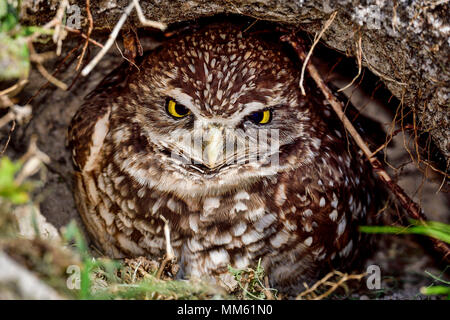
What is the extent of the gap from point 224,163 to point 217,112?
27 cm

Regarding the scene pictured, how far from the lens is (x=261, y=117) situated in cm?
192

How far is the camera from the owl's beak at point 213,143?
1.83 metres

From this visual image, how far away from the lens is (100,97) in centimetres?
→ 234

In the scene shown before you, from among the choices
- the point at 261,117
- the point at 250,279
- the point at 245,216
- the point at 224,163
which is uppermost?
the point at 261,117

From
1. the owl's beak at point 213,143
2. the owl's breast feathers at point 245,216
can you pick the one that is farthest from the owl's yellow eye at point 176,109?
the owl's breast feathers at point 245,216

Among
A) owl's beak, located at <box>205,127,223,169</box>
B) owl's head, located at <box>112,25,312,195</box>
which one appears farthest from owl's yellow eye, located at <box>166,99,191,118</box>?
owl's beak, located at <box>205,127,223,169</box>

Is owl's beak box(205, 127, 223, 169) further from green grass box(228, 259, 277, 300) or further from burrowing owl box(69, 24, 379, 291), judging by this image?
green grass box(228, 259, 277, 300)

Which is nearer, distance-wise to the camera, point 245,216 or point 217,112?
point 217,112

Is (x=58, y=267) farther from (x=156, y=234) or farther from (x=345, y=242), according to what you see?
(x=345, y=242)

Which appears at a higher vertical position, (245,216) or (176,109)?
(176,109)

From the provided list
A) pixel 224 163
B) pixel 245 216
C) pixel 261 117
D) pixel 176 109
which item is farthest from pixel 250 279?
pixel 176 109

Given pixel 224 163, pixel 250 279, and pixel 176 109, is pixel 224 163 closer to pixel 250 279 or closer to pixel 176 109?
pixel 176 109

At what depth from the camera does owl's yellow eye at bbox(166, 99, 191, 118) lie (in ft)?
6.32
